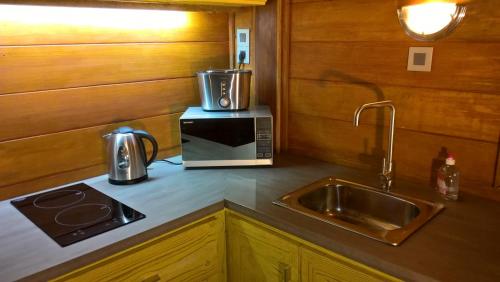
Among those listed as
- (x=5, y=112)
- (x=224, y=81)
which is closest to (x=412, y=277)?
(x=224, y=81)

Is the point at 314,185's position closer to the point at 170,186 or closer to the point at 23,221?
the point at 170,186

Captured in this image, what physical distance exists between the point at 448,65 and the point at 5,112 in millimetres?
1557

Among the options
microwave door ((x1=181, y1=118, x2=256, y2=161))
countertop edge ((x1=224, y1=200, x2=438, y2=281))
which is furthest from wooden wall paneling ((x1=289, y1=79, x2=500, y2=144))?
countertop edge ((x1=224, y1=200, x2=438, y2=281))

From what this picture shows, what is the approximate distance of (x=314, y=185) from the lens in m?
1.58

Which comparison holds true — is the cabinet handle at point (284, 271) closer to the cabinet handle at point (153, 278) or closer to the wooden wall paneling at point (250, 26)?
the cabinet handle at point (153, 278)

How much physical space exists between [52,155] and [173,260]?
0.66m

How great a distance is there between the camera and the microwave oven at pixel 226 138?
172cm

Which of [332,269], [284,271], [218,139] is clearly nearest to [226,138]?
[218,139]

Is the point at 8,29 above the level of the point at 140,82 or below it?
above

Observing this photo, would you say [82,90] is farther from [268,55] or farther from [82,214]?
[268,55]

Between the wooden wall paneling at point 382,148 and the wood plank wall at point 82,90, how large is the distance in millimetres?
607

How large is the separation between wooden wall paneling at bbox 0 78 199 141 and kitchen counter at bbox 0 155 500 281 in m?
0.26

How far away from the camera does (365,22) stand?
5.21ft

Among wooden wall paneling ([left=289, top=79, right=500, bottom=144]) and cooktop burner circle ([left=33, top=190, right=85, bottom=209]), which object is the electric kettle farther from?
wooden wall paneling ([left=289, top=79, right=500, bottom=144])
